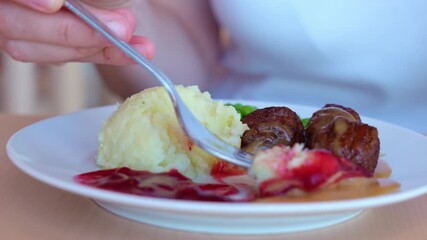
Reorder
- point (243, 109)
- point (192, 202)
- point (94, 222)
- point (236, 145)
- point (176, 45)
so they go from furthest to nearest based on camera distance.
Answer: point (176, 45)
point (243, 109)
point (236, 145)
point (94, 222)
point (192, 202)

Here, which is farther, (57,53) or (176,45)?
(176,45)

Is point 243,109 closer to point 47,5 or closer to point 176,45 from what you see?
point 47,5

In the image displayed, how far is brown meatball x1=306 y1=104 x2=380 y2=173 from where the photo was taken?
71 cm

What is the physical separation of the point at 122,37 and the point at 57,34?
0.11 meters

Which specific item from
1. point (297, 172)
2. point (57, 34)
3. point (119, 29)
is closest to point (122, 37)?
point (119, 29)

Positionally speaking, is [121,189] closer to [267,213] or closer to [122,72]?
[267,213]

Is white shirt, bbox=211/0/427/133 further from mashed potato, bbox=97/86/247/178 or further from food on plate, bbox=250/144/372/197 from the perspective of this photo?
food on plate, bbox=250/144/372/197

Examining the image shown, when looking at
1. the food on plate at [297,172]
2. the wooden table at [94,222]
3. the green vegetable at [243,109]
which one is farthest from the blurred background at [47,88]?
the food on plate at [297,172]

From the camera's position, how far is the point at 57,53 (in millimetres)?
841

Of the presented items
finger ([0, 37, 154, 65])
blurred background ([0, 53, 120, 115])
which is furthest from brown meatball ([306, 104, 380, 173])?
blurred background ([0, 53, 120, 115])

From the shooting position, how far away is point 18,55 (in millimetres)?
861

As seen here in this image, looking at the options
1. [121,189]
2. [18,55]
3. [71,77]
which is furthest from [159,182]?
[71,77]

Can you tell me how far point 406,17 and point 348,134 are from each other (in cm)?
52

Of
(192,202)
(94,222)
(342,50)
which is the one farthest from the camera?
(342,50)
